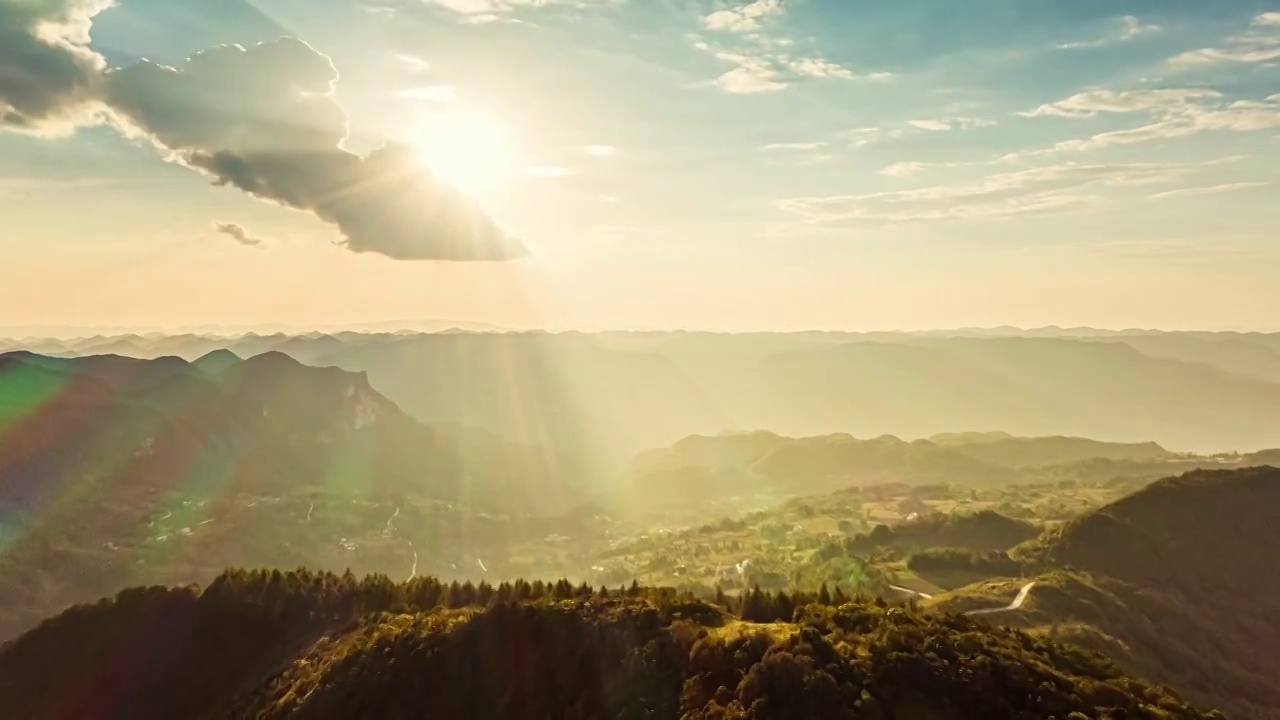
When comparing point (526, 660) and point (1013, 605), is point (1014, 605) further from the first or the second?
point (526, 660)

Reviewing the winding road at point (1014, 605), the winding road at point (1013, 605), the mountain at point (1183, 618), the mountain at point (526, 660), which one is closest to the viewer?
the mountain at point (526, 660)

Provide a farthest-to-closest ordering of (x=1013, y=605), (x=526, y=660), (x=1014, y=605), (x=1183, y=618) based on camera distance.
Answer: (x=1183, y=618), (x=1013, y=605), (x=1014, y=605), (x=526, y=660)

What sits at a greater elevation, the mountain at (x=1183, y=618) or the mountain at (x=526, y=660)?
the mountain at (x=526, y=660)

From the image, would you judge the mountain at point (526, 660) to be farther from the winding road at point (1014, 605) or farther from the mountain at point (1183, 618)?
the mountain at point (1183, 618)

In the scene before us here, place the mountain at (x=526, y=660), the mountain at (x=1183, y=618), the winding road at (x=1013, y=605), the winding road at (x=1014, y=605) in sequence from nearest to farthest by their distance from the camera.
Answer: the mountain at (x=526, y=660) → the mountain at (x=1183, y=618) → the winding road at (x=1013, y=605) → the winding road at (x=1014, y=605)

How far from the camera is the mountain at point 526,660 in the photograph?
89.4 m

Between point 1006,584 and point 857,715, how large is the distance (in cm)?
12420

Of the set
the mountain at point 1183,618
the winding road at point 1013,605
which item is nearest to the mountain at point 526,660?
the winding road at point 1013,605

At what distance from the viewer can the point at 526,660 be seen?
109m

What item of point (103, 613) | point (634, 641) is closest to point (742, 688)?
Result: point (634, 641)

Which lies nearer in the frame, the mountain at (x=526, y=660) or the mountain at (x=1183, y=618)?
the mountain at (x=526, y=660)

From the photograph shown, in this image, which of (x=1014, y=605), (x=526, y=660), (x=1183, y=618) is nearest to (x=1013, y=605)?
(x=1014, y=605)

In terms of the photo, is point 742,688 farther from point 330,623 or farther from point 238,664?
point 238,664

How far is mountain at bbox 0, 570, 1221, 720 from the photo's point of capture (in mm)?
89375
